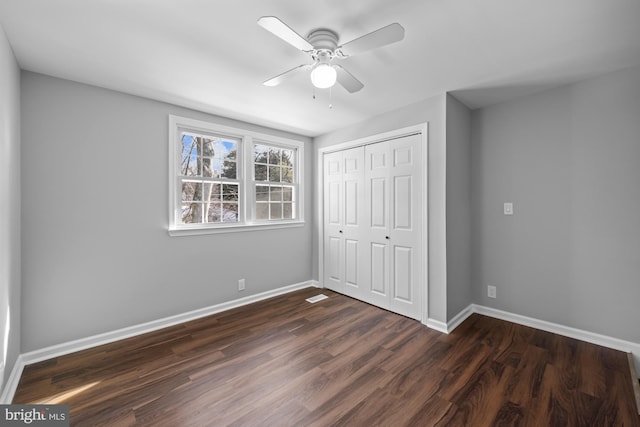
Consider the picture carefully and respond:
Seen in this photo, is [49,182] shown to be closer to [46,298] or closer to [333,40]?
[46,298]

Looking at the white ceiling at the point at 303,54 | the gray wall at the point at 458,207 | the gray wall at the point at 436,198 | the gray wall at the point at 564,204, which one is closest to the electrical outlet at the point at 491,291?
the gray wall at the point at 564,204

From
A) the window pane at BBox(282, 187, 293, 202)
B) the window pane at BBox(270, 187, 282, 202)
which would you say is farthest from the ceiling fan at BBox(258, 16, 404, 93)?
the window pane at BBox(282, 187, 293, 202)

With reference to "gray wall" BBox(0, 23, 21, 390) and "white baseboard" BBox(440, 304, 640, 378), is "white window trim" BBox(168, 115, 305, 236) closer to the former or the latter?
"gray wall" BBox(0, 23, 21, 390)

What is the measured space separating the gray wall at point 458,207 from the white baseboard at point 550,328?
0.10 meters

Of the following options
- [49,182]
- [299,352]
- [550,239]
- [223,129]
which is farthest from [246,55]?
[550,239]

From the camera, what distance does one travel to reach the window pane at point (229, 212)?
349 centimetres

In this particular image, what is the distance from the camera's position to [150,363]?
227cm

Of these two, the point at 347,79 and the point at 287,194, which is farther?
the point at 287,194

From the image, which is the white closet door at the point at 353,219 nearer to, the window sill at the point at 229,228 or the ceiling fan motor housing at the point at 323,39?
the window sill at the point at 229,228

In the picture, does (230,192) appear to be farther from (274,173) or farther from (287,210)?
(287,210)

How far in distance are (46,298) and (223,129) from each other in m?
2.37

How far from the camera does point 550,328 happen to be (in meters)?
2.77

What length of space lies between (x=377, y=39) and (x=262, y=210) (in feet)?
9.07

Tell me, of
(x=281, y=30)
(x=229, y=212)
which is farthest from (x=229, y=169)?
(x=281, y=30)
